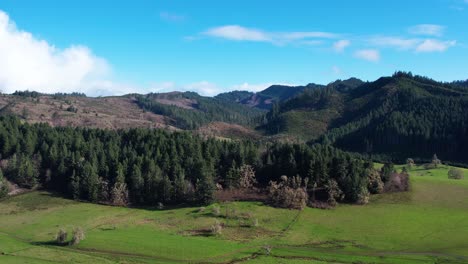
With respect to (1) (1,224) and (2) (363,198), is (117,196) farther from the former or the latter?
(2) (363,198)

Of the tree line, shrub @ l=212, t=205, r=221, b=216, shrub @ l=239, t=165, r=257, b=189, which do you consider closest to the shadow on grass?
shrub @ l=212, t=205, r=221, b=216

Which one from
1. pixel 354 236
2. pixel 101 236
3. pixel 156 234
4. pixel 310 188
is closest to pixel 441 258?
pixel 354 236

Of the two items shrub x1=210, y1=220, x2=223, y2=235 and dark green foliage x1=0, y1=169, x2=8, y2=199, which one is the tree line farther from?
shrub x1=210, y1=220, x2=223, y2=235

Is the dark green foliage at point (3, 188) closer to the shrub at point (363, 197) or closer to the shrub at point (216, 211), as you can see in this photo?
the shrub at point (216, 211)

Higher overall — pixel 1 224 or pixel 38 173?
pixel 38 173

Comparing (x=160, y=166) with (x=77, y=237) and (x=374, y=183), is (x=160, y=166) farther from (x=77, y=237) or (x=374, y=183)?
(x=374, y=183)

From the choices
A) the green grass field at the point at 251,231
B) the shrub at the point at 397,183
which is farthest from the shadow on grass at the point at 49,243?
the shrub at the point at 397,183

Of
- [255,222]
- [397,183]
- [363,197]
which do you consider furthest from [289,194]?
[397,183]

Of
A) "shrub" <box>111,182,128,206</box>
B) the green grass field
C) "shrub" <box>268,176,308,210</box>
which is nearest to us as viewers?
the green grass field
